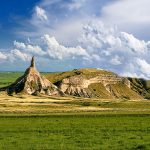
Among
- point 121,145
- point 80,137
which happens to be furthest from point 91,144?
point 80,137

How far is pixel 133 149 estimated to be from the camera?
31.5 metres

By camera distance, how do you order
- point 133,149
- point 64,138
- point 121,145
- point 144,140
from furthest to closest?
point 64,138, point 144,140, point 121,145, point 133,149

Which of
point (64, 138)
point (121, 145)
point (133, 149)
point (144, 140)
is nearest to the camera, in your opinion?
point (133, 149)

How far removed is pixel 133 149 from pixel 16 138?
14286 millimetres

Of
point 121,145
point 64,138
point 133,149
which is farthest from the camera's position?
point 64,138

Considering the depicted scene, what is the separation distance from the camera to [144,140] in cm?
3709

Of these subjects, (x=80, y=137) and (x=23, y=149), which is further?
(x=80, y=137)

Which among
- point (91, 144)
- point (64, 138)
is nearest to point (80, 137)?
point (64, 138)

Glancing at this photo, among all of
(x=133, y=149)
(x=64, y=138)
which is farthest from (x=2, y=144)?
(x=133, y=149)

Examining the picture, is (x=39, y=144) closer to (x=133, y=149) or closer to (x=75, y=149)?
(x=75, y=149)

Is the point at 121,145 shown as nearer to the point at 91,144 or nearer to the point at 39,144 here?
the point at 91,144

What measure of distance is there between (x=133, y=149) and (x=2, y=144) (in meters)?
12.5

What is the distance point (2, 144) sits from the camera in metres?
35.4

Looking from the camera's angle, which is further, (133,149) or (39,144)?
(39,144)
